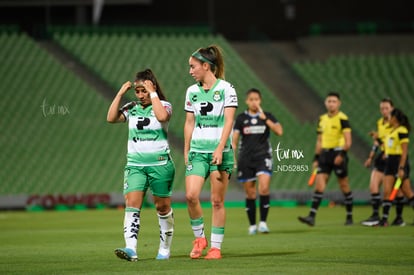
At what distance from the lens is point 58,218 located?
22859mm

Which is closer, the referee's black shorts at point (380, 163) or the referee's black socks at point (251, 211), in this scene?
the referee's black socks at point (251, 211)

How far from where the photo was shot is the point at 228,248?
13438mm

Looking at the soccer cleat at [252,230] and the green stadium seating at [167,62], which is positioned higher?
the green stadium seating at [167,62]

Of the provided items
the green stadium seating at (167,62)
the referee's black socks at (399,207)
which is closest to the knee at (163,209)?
the referee's black socks at (399,207)

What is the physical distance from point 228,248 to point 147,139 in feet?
9.03

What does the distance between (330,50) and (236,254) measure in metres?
23.9

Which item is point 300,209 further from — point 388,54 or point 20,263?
point 20,263

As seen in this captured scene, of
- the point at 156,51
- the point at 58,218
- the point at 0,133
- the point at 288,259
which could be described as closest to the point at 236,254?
the point at 288,259

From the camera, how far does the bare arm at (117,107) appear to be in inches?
447

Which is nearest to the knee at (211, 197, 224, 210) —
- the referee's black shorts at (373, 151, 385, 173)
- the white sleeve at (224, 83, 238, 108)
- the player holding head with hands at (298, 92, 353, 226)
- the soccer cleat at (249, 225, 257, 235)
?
the white sleeve at (224, 83, 238, 108)

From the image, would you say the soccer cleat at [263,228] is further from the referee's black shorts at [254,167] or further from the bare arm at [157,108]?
the bare arm at [157,108]

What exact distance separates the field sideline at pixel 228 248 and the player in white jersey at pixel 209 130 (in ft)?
2.05

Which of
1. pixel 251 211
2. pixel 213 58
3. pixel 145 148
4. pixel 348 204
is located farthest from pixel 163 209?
pixel 348 204

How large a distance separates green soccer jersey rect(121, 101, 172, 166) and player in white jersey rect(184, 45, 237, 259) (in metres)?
0.35
